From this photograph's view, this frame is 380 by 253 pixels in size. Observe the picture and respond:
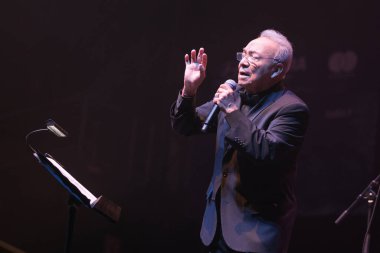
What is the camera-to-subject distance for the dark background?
3.58m

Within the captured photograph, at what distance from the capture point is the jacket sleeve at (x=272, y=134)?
1.75 metres

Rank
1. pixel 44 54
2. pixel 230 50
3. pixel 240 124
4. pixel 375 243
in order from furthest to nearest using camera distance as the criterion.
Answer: pixel 230 50, pixel 44 54, pixel 375 243, pixel 240 124

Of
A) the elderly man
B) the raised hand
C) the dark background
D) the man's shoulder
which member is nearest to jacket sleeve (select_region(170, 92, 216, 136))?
the raised hand

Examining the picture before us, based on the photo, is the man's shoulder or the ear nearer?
the man's shoulder

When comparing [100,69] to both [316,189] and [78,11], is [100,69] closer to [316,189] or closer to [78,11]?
[78,11]

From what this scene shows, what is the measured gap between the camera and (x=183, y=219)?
425cm

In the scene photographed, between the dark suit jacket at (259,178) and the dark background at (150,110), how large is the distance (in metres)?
1.77

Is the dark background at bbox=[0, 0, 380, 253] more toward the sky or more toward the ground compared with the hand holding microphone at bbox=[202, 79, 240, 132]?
more toward the ground

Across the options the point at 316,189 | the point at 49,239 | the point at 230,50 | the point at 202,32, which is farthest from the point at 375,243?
the point at 49,239

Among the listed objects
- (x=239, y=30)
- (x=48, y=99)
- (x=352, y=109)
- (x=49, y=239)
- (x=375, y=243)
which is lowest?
(x=49, y=239)

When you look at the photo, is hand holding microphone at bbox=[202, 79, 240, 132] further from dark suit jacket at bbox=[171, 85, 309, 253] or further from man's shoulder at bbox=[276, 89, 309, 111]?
man's shoulder at bbox=[276, 89, 309, 111]

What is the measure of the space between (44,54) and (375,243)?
2.80 m

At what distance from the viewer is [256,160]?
5.78ft

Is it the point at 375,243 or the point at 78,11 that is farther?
the point at 78,11
